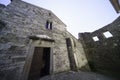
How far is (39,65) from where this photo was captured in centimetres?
457

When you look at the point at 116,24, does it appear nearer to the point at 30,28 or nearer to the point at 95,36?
the point at 95,36

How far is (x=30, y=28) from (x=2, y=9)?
6.14ft

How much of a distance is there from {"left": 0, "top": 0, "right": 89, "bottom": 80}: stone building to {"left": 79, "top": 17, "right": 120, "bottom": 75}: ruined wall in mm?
5592

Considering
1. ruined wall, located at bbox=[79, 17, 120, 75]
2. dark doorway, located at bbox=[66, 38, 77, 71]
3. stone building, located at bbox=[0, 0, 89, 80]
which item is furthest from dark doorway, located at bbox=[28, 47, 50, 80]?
ruined wall, located at bbox=[79, 17, 120, 75]

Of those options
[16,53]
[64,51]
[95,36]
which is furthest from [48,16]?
[95,36]

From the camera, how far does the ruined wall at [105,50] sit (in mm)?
7858

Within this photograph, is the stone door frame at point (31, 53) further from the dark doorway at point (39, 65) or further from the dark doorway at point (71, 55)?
the dark doorway at point (71, 55)

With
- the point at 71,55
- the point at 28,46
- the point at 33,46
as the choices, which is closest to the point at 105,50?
the point at 71,55

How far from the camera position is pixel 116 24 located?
8.41 metres

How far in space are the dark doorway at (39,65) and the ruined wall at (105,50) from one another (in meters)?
7.10

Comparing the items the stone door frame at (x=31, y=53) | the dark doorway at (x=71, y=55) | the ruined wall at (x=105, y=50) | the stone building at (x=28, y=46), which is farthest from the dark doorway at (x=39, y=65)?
the ruined wall at (x=105, y=50)

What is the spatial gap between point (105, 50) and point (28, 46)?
1002 cm

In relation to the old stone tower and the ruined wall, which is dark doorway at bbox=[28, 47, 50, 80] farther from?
the ruined wall

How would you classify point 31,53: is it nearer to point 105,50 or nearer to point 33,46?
point 33,46
